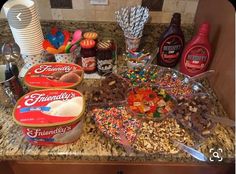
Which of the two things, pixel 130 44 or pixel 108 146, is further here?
pixel 130 44

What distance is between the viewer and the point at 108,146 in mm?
603

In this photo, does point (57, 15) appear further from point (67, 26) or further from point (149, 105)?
point (149, 105)

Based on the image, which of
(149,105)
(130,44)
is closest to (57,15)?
(130,44)

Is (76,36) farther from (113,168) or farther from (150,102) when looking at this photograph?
(113,168)

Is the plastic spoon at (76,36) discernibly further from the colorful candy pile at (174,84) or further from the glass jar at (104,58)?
the colorful candy pile at (174,84)

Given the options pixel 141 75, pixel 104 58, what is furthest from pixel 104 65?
pixel 141 75

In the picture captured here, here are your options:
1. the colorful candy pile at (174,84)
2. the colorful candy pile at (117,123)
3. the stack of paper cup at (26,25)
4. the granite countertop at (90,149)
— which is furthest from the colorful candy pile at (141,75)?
the stack of paper cup at (26,25)

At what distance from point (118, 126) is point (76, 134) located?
0.42 feet

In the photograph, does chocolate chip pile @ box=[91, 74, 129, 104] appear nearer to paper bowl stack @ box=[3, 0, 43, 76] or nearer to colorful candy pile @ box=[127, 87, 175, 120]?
colorful candy pile @ box=[127, 87, 175, 120]

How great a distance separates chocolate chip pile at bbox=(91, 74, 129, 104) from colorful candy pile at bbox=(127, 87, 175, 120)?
0.11ft

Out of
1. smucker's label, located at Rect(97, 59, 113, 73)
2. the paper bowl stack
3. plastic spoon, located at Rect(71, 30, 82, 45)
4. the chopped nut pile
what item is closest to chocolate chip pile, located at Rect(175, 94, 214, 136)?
the chopped nut pile

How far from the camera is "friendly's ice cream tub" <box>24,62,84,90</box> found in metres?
0.63

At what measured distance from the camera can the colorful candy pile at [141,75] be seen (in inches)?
31.3

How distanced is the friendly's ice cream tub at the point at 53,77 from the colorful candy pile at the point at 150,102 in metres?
0.20
